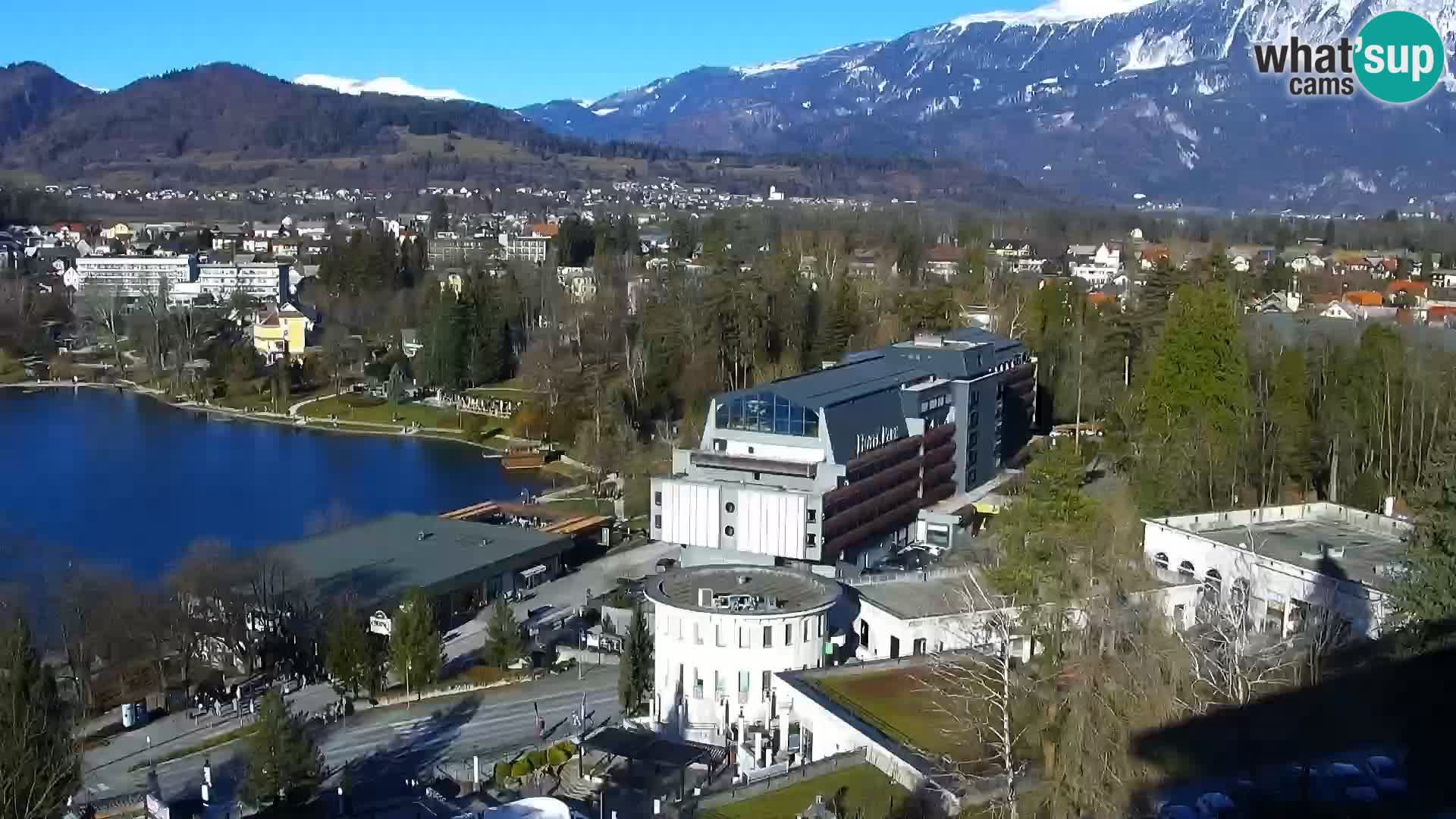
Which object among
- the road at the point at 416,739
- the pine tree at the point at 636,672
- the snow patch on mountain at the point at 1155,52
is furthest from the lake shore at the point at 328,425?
the snow patch on mountain at the point at 1155,52

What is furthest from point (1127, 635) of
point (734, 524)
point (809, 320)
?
point (809, 320)

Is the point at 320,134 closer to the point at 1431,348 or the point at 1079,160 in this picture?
the point at 1079,160

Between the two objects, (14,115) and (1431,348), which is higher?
(14,115)

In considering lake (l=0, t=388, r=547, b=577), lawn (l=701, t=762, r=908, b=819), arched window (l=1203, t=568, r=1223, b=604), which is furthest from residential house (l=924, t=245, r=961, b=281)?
lawn (l=701, t=762, r=908, b=819)

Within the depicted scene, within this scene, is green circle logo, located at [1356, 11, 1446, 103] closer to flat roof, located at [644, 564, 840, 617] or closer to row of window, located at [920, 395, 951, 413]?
row of window, located at [920, 395, 951, 413]

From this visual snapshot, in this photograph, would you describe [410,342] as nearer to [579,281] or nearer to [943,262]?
[579,281]

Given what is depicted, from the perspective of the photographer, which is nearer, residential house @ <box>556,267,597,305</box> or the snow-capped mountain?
residential house @ <box>556,267,597,305</box>
